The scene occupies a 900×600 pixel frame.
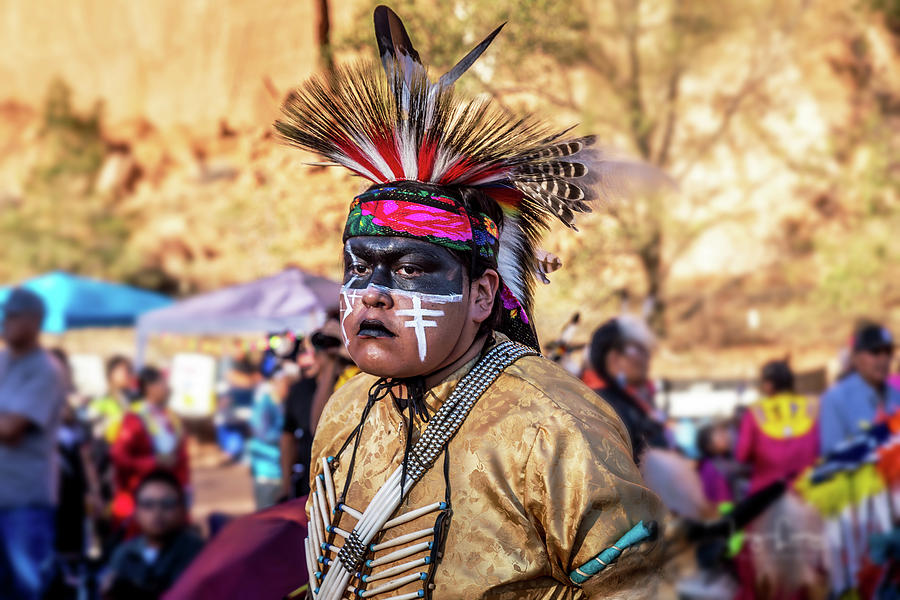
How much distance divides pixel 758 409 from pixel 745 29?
11019mm

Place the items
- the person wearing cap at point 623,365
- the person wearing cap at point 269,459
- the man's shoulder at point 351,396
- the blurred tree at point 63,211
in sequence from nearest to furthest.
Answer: the man's shoulder at point 351,396, the person wearing cap at point 623,365, the person wearing cap at point 269,459, the blurred tree at point 63,211

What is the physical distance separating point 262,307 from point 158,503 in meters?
1.48

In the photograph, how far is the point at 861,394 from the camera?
586 cm

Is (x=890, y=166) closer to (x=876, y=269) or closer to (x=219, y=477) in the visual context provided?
(x=876, y=269)

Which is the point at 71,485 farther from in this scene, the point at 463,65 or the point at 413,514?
the point at 463,65

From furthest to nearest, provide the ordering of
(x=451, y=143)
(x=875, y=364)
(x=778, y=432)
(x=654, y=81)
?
(x=654, y=81), (x=778, y=432), (x=875, y=364), (x=451, y=143)

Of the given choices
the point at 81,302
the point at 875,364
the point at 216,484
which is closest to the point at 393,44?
the point at 875,364

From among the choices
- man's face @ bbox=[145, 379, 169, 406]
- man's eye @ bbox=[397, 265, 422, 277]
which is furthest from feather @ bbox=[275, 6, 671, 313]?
man's face @ bbox=[145, 379, 169, 406]

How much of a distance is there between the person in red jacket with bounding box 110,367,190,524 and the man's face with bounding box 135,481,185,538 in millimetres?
1112

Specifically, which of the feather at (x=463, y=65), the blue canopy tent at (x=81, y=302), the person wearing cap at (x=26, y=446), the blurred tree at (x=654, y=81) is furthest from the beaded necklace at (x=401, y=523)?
the blue canopy tent at (x=81, y=302)

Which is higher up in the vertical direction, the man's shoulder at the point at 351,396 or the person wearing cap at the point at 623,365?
the man's shoulder at the point at 351,396

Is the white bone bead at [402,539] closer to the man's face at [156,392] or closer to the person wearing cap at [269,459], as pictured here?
the person wearing cap at [269,459]

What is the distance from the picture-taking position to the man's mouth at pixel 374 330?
1944 millimetres

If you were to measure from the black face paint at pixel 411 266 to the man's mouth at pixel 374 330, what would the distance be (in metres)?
0.08
